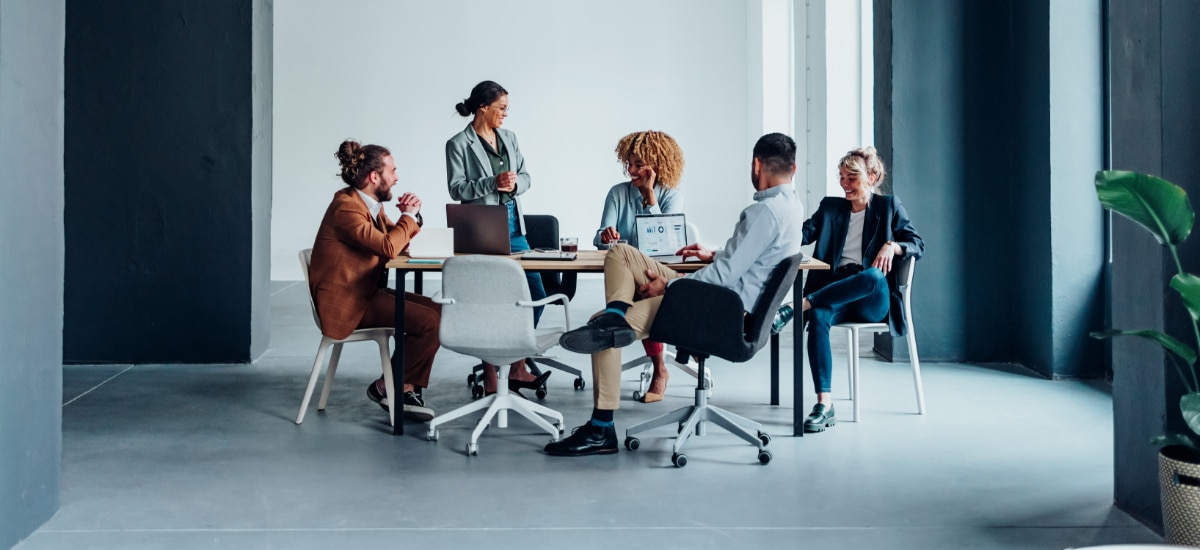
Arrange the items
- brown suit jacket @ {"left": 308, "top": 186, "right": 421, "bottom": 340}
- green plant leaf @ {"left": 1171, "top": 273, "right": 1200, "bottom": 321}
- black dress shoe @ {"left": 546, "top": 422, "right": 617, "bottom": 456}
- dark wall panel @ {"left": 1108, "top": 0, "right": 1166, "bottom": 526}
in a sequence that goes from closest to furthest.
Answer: green plant leaf @ {"left": 1171, "top": 273, "right": 1200, "bottom": 321} → dark wall panel @ {"left": 1108, "top": 0, "right": 1166, "bottom": 526} → black dress shoe @ {"left": 546, "top": 422, "right": 617, "bottom": 456} → brown suit jacket @ {"left": 308, "top": 186, "right": 421, "bottom": 340}

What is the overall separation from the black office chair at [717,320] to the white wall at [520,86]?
8.79 m

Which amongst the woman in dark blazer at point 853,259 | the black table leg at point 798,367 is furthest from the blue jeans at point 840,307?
the black table leg at point 798,367

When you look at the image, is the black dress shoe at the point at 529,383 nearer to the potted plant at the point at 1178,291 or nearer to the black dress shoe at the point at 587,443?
the black dress shoe at the point at 587,443

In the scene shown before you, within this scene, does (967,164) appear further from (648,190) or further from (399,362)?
(399,362)

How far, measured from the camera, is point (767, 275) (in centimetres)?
426

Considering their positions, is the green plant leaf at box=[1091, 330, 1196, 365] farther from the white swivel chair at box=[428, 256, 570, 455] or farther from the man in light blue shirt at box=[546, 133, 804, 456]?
the white swivel chair at box=[428, 256, 570, 455]

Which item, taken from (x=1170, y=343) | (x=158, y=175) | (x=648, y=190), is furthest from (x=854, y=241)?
(x=158, y=175)

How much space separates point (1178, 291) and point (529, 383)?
3.30m

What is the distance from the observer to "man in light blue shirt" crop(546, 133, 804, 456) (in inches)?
165

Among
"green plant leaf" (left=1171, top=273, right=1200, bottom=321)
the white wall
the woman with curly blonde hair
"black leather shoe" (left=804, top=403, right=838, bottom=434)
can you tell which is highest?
the white wall

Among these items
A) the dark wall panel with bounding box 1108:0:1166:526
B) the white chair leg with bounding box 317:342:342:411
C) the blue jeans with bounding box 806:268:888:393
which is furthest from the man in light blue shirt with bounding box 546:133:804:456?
the white chair leg with bounding box 317:342:342:411

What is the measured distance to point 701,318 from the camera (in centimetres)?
411

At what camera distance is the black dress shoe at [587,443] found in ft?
14.2

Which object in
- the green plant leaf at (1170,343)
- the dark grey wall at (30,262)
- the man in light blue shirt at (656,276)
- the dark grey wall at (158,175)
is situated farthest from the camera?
the dark grey wall at (158,175)
